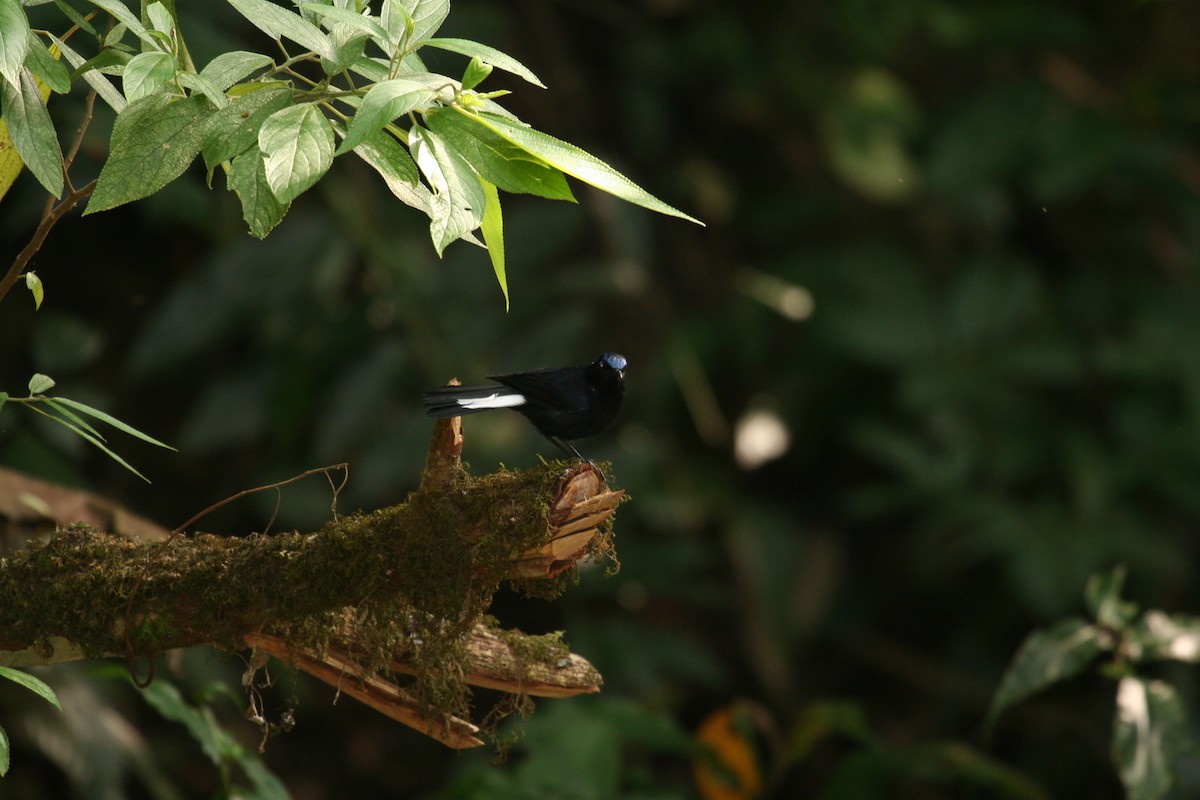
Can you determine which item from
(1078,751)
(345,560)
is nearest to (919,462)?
(1078,751)

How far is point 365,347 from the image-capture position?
3.62 metres

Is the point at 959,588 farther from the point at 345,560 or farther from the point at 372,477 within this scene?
the point at 345,560

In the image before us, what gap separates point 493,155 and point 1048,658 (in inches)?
73.8

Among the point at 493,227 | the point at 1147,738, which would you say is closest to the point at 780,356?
the point at 1147,738

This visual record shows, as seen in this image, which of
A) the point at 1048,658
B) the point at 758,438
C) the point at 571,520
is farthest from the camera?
the point at 758,438

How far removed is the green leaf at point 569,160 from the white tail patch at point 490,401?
1.79 ft

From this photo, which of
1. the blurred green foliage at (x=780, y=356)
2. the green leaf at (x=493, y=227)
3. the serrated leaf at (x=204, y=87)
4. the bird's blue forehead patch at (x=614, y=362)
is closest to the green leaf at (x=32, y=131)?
the serrated leaf at (x=204, y=87)

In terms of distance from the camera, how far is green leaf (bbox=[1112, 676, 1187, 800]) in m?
2.41

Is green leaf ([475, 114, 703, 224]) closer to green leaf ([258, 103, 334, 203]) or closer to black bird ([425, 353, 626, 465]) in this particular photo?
green leaf ([258, 103, 334, 203])

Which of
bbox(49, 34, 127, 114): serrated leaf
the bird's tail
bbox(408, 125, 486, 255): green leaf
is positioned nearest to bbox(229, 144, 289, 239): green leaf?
bbox(408, 125, 486, 255): green leaf

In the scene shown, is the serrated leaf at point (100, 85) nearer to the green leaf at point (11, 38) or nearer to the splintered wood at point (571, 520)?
the green leaf at point (11, 38)

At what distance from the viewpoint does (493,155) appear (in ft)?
3.51

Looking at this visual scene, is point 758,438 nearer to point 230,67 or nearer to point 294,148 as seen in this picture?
point 230,67

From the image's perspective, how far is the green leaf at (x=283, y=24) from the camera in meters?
1.05
